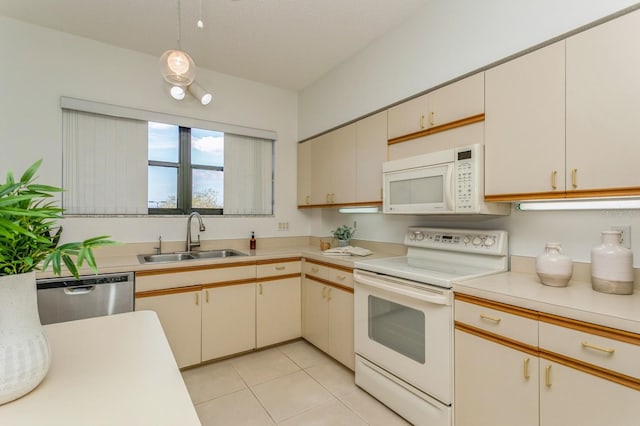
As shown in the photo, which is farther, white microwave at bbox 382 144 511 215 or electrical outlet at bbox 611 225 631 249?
white microwave at bbox 382 144 511 215

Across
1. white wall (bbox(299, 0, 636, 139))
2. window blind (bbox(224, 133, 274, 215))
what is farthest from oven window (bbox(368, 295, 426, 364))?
window blind (bbox(224, 133, 274, 215))

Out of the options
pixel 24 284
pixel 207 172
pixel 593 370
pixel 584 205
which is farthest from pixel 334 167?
pixel 24 284

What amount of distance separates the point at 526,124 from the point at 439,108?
1.85 ft

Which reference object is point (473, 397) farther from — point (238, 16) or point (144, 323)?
point (238, 16)

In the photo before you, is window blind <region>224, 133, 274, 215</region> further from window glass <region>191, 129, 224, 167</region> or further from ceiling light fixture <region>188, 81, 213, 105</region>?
ceiling light fixture <region>188, 81, 213, 105</region>

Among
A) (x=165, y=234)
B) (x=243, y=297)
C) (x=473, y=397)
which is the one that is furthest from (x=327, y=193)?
(x=473, y=397)

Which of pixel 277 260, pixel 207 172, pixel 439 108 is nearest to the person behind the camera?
pixel 439 108

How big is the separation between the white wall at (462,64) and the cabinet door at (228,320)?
50.3 inches

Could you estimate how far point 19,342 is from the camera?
2.48 ft

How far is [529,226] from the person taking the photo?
1873 millimetres

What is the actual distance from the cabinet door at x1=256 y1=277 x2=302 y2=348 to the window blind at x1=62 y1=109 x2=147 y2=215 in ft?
4.47

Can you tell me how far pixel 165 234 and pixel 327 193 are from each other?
1596mm

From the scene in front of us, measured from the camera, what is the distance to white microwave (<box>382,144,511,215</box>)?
5.97ft

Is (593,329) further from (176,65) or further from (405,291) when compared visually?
(176,65)
